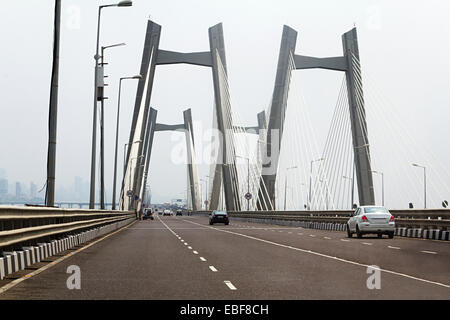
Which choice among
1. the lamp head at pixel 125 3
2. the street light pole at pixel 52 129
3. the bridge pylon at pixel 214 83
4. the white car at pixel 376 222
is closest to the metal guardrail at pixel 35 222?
the street light pole at pixel 52 129

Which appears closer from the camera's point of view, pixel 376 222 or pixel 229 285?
pixel 229 285

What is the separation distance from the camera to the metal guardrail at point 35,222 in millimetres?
13938

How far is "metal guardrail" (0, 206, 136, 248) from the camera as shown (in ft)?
45.7

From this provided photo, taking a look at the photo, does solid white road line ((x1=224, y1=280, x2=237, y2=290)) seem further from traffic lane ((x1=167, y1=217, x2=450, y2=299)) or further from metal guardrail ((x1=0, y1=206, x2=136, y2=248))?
metal guardrail ((x1=0, y1=206, x2=136, y2=248))

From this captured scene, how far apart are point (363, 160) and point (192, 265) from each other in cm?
2864

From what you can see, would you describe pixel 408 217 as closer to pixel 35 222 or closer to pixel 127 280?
pixel 35 222

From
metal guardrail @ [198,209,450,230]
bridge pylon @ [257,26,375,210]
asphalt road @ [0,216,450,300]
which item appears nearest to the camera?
asphalt road @ [0,216,450,300]

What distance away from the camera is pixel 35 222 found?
18.0 meters

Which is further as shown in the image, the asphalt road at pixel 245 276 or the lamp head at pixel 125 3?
the lamp head at pixel 125 3

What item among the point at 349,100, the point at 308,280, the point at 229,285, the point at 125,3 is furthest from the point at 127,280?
the point at 349,100

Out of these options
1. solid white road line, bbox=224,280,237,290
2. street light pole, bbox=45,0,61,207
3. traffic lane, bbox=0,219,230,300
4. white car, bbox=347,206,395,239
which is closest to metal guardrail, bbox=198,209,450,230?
white car, bbox=347,206,395,239

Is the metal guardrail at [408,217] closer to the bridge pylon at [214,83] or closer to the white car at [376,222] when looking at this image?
the white car at [376,222]

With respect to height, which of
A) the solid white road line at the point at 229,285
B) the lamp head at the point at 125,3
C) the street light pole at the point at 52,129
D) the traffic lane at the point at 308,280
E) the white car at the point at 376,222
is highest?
the lamp head at the point at 125,3
